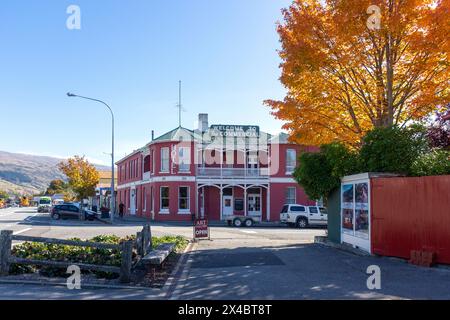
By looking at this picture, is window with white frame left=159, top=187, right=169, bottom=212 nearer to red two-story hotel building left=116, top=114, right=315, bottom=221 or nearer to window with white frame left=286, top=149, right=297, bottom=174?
red two-story hotel building left=116, top=114, right=315, bottom=221

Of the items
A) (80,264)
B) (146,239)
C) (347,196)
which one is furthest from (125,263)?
(347,196)

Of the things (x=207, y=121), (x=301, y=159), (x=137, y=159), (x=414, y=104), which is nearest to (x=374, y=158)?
(x=414, y=104)

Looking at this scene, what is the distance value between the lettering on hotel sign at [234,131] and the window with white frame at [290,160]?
132 inches

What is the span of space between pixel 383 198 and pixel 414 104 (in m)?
4.52

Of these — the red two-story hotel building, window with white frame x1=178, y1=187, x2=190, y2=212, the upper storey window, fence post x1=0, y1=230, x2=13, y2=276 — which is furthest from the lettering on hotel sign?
fence post x1=0, y1=230, x2=13, y2=276

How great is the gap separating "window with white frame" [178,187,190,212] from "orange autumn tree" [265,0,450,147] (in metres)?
25.1

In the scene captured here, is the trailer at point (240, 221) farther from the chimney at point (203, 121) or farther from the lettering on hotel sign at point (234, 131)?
the chimney at point (203, 121)

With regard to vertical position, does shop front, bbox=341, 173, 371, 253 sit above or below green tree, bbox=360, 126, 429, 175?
below

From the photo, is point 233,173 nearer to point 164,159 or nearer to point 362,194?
point 164,159

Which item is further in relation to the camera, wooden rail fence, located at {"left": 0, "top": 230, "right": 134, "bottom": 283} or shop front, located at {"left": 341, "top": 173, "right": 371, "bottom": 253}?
shop front, located at {"left": 341, "top": 173, "right": 371, "bottom": 253}

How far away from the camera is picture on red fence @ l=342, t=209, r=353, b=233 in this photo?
15484 mm

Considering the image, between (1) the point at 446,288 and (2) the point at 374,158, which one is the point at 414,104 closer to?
(2) the point at 374,158

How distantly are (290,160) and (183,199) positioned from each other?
32.1 ft

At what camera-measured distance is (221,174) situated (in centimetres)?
4225
